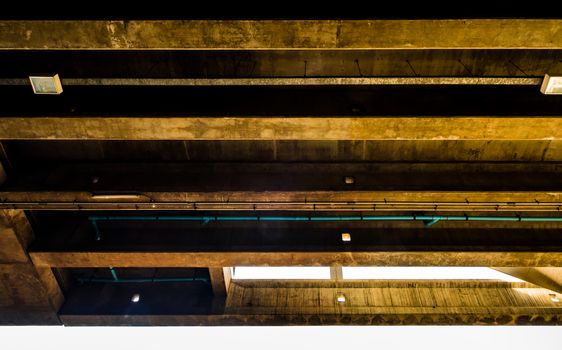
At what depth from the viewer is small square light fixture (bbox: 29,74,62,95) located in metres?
4.62

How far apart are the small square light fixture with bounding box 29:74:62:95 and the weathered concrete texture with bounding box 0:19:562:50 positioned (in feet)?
1.49

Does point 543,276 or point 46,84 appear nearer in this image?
point 46,84

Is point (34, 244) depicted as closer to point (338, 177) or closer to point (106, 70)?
point (106, 70)

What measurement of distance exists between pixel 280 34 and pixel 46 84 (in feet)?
12.1

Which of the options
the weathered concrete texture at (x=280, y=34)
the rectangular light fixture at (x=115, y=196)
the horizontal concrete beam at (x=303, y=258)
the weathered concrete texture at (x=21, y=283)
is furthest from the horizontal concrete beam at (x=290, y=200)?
the weathered concrete texture at (x=280, y=34)

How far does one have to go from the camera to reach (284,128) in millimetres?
5070

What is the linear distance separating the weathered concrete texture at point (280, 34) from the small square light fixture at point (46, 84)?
455 mm

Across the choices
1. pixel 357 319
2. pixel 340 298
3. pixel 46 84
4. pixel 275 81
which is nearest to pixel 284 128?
pixel 275 81

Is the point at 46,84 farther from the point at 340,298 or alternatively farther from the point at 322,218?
the point at 340,298

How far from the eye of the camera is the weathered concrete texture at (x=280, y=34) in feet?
13.5

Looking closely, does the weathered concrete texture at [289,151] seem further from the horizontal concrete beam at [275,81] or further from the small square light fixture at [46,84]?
the small square light fixture at [46,84]

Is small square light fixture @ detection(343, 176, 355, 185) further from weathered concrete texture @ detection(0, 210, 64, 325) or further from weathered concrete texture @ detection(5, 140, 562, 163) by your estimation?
weathered concrete texture @ detection(0, 210, 64, 325)

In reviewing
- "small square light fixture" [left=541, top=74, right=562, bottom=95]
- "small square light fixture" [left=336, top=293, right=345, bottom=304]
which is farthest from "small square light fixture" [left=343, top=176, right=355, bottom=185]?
"small square light fixture" [left=336, top=293, right=345, bottom=304]
